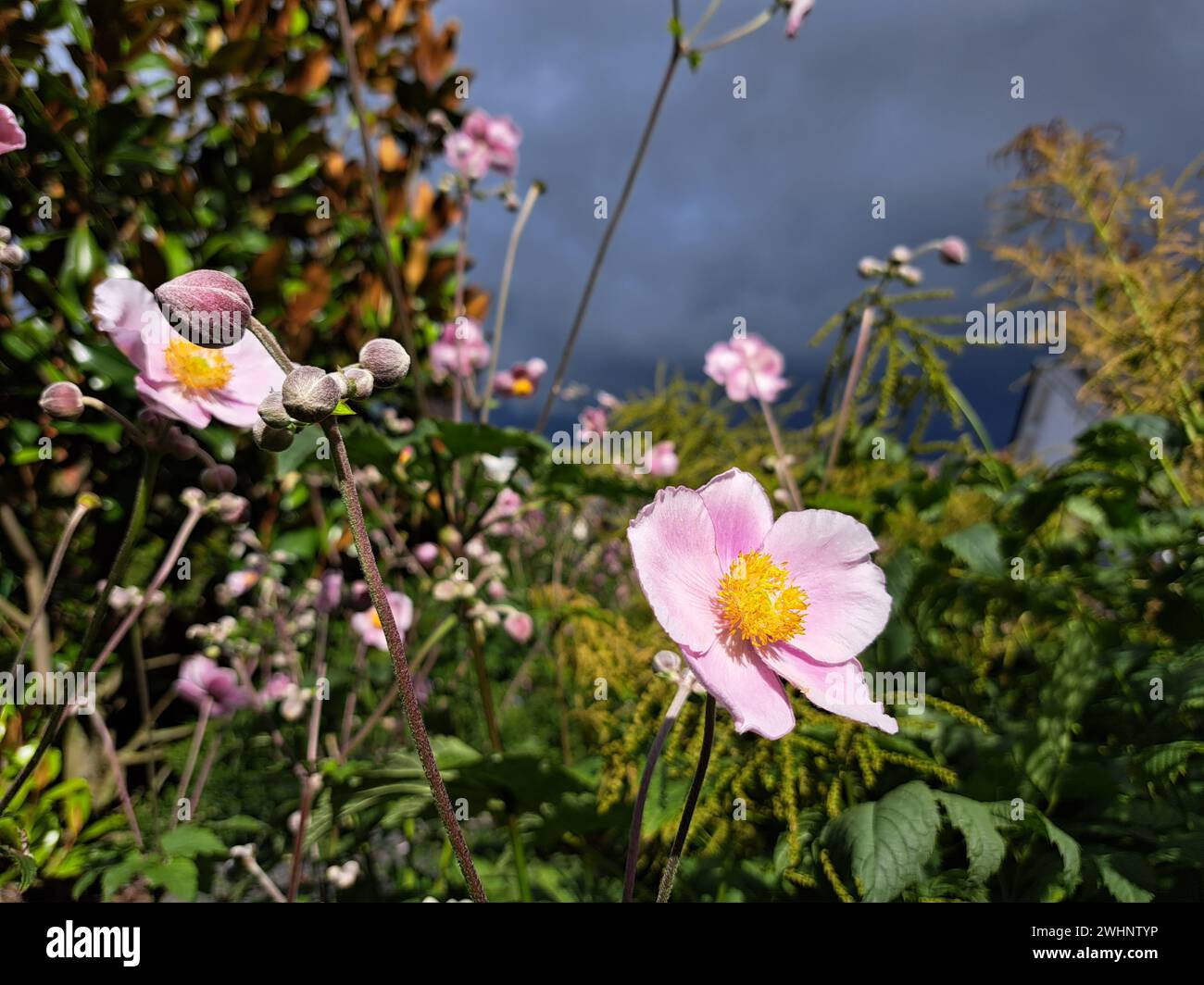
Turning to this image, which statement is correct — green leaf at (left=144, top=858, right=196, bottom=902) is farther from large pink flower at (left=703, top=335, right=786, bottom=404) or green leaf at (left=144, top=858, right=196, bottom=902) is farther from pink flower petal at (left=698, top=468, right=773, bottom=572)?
large pink flower at (left=703, top=335, right=786, bottom=404)

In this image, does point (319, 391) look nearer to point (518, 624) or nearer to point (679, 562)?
point (679, 562)

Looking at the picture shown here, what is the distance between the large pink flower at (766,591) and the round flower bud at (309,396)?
0.81 feet

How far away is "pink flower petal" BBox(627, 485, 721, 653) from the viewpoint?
56cm

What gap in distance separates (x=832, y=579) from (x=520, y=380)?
164 centimetres

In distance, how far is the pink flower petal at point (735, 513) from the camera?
26.0 inches

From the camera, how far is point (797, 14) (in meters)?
1.56

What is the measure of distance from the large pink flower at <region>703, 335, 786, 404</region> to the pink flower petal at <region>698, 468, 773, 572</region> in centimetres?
149

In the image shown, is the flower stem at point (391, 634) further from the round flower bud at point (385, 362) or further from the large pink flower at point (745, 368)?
the large pink flower at point (745, 368)

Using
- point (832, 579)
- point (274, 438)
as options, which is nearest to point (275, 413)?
point (274, 438)

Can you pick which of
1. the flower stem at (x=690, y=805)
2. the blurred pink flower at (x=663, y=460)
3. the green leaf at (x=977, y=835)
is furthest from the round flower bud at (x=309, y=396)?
the blurred pink flower at (x=663, y=460)

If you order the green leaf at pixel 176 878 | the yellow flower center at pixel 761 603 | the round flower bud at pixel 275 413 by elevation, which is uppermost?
the round flower bud at pixel 275 413
